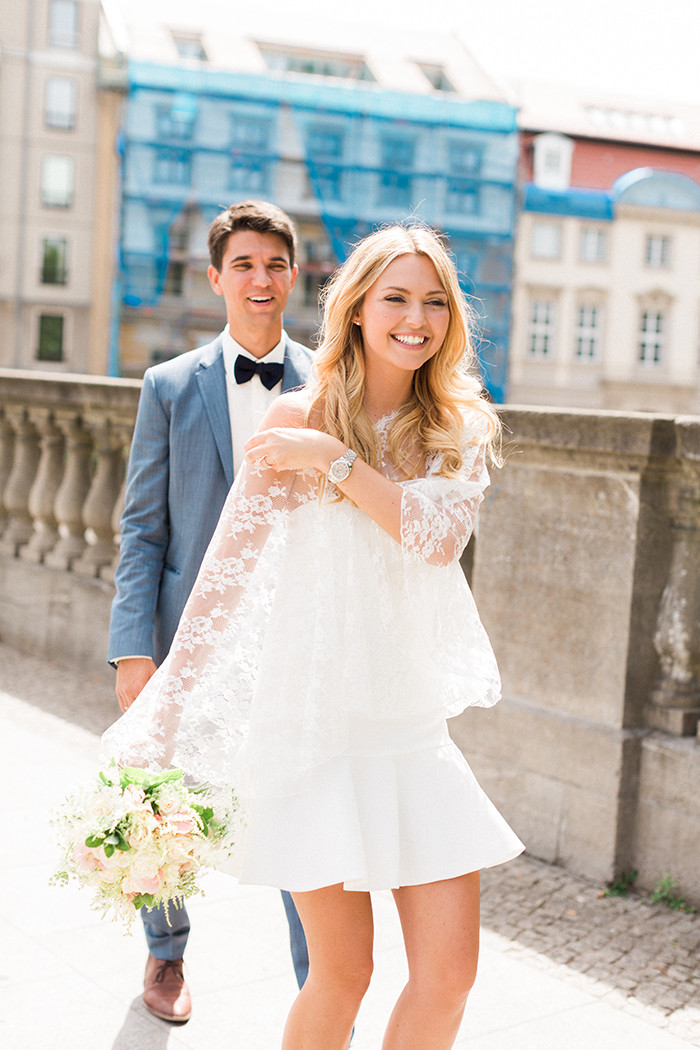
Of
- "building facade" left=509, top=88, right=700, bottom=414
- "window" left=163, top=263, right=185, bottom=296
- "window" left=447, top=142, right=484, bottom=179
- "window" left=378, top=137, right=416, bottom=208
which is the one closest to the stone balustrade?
"window" left=378, top=137, right=416, bottom=208

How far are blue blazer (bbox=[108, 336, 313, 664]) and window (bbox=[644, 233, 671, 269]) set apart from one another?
51.3 m

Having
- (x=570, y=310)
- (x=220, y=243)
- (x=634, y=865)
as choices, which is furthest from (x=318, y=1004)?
(x=570, y=310)

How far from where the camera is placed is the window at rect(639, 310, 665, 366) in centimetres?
5238

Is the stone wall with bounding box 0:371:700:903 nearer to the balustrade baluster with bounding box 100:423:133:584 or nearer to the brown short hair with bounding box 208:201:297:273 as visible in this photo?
the brown short hair with bounding box 208:201:297:273

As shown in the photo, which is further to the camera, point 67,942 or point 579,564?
point 579,564

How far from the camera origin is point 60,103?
4684cm

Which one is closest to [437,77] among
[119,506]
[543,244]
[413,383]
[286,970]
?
[543,244]

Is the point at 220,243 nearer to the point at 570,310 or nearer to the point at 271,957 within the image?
the point at 271,957

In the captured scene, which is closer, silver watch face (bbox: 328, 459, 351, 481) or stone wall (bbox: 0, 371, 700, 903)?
silver watch face (bbox: 328, 459, 351, 481)

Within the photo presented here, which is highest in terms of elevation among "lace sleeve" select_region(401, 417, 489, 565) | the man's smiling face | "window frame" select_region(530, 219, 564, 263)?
"window frame" select_region(530, 219, 564, 263)

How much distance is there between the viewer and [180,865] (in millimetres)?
2158

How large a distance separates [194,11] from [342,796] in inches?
2025

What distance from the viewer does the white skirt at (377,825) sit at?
2.21 meters

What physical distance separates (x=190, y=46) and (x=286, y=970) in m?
50.0
